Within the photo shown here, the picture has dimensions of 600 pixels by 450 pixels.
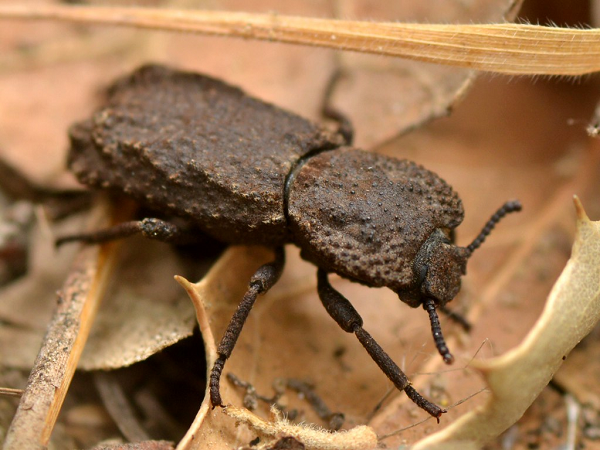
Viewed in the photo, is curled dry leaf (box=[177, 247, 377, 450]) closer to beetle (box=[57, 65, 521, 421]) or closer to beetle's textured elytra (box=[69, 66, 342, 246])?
beetle (box=[57, 65, 521, 421])

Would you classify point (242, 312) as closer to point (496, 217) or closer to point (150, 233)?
point (150, 233)

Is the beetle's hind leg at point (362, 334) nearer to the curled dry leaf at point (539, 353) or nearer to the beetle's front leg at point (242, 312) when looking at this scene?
the beetle's front leg at point (242, 312)

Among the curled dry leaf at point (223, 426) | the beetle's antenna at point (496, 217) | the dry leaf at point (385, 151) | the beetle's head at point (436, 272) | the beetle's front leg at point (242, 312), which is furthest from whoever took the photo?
the beetle's antenna at point (496, 217)

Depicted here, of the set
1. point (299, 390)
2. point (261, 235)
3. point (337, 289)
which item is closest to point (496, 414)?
point (299, 390)

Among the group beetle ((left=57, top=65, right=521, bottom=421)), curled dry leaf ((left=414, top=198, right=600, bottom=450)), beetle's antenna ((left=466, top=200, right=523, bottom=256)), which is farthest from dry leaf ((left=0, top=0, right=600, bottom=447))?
curled dry leaf ((left=414, top=198, right=600, bottom=450))

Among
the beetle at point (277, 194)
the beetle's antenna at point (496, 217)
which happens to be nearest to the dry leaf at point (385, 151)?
the beetle at point (277, 194)

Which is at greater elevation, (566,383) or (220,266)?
(220,266)

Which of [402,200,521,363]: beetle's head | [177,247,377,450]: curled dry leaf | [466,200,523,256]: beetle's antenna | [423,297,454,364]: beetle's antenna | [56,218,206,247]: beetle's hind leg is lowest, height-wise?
[177,247,377,450]: curled dry leaf

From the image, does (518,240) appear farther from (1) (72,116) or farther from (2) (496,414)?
(1) (72,116)
